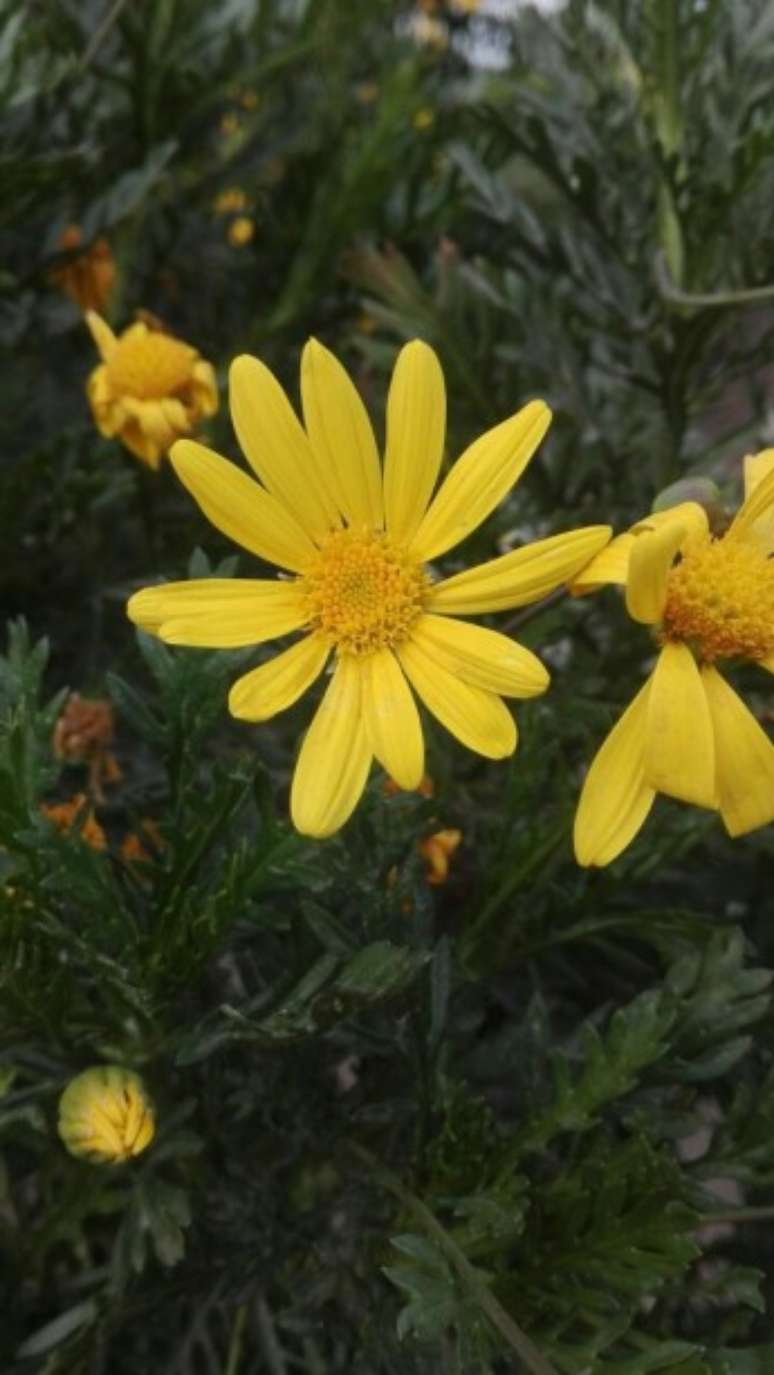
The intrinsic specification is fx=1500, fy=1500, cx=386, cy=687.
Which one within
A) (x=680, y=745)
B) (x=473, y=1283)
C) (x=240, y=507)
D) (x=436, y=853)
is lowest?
(x=473, y=1283)

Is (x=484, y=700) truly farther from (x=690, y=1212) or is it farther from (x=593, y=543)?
(x=690, y=1212)

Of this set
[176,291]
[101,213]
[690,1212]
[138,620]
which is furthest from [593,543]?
[176,291]

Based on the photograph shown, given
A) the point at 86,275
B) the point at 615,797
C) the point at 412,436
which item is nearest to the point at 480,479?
the point at 412,436

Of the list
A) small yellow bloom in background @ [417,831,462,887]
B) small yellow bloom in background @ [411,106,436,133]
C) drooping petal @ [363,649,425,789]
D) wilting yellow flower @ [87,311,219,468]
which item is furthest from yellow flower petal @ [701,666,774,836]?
small yellow bloom in background @ [411,106,436,133]

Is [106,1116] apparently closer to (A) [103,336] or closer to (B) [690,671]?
(B) [690,671]

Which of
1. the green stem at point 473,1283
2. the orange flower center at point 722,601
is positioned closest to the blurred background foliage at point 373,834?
the green stem at point 473,1283

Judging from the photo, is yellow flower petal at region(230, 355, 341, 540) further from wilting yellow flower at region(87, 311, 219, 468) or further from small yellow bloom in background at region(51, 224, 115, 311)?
small yellow bloom in background at region(51, 224, 115, 311)
